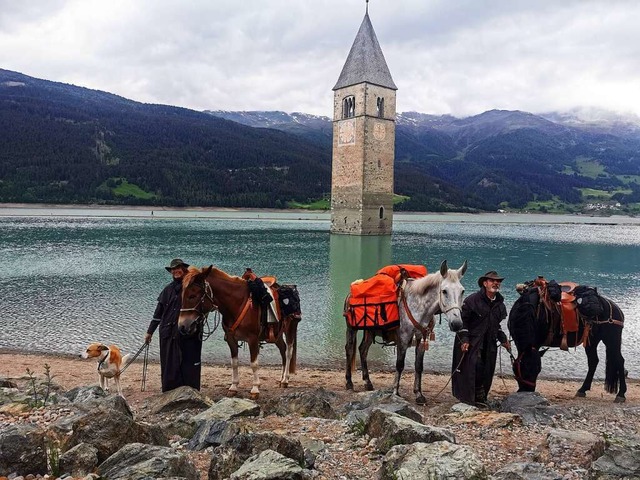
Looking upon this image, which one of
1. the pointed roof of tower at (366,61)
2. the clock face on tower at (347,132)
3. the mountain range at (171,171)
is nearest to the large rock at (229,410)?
the clock face on tower at (347,132)

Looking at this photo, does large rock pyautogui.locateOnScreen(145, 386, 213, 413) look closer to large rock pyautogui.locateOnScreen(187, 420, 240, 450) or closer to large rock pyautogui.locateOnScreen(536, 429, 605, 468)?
large rock pyautogui.locateOnScreen(187, 420, 240, 450)

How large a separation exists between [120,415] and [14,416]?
198 cm

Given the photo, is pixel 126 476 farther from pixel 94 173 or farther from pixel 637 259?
pixel 94 173

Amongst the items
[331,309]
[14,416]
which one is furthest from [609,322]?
[331,309]

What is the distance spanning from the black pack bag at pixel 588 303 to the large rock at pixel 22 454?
7.30 metres

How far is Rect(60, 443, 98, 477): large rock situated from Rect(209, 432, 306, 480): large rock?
0.93 m

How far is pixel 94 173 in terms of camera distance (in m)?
130

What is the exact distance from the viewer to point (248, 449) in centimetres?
415

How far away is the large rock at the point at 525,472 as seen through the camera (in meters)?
3.88

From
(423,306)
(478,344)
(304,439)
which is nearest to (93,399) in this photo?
(304,439)

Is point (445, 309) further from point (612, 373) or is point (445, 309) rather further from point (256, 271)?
point (256, 271)

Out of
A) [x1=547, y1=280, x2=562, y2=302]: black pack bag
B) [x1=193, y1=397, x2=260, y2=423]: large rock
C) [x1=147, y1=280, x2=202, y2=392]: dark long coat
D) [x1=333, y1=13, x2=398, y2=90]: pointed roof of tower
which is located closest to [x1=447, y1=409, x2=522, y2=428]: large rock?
[x1=193, y1=397, x2=260, y2=423]: large rock

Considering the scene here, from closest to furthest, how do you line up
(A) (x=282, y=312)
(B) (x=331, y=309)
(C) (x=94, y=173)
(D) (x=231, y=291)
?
(D) (x=231, y=291)
(A) (x=282, y=312)
(B) (x=331, y=309)
(C) (x=94, y=173)

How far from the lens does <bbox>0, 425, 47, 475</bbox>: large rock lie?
397 centimetres
